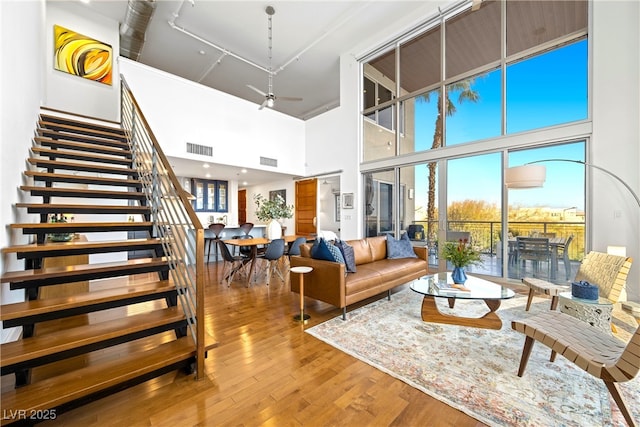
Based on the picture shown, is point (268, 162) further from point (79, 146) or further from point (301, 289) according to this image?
point (301, 289)

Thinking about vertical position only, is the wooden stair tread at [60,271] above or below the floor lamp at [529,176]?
below

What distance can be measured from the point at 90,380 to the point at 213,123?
221 inches

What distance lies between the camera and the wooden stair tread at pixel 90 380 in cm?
145

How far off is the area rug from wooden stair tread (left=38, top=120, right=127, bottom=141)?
4.38 meters

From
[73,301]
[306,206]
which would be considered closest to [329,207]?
[306,206]

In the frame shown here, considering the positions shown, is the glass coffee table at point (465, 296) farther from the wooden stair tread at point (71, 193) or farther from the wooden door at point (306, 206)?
the wooden door at point (306, 206)

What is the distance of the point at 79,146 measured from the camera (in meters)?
3.63

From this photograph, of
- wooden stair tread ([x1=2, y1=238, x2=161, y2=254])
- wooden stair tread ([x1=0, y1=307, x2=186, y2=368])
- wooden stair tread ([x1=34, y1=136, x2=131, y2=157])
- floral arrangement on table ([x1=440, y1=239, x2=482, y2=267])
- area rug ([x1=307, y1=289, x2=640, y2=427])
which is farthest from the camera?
wooden stair tread ([x1=34, y1=136, x2=131, y2=157])

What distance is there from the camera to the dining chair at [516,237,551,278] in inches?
171

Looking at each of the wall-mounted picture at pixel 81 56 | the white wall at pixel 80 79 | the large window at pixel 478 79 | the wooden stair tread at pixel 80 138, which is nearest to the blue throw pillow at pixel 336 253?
the large window at pixel 478 79

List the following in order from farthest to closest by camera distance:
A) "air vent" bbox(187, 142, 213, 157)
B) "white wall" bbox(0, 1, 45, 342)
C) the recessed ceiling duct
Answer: "air vent" bbox(187, 142, 213, 157), the recessed ceiling duct, "white wall" bbox(0, 1, 45, 342)

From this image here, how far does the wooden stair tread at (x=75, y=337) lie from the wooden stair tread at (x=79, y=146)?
2869mm

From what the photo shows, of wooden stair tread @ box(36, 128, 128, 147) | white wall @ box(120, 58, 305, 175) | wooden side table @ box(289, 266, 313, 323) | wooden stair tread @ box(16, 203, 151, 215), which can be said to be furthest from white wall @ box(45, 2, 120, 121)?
wooden side table @ box(289, 266, 313, 323)

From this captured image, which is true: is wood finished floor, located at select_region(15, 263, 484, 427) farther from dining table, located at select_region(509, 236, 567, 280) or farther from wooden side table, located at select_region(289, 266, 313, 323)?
dining table, located at select_region(509, 236, 567, 280)
